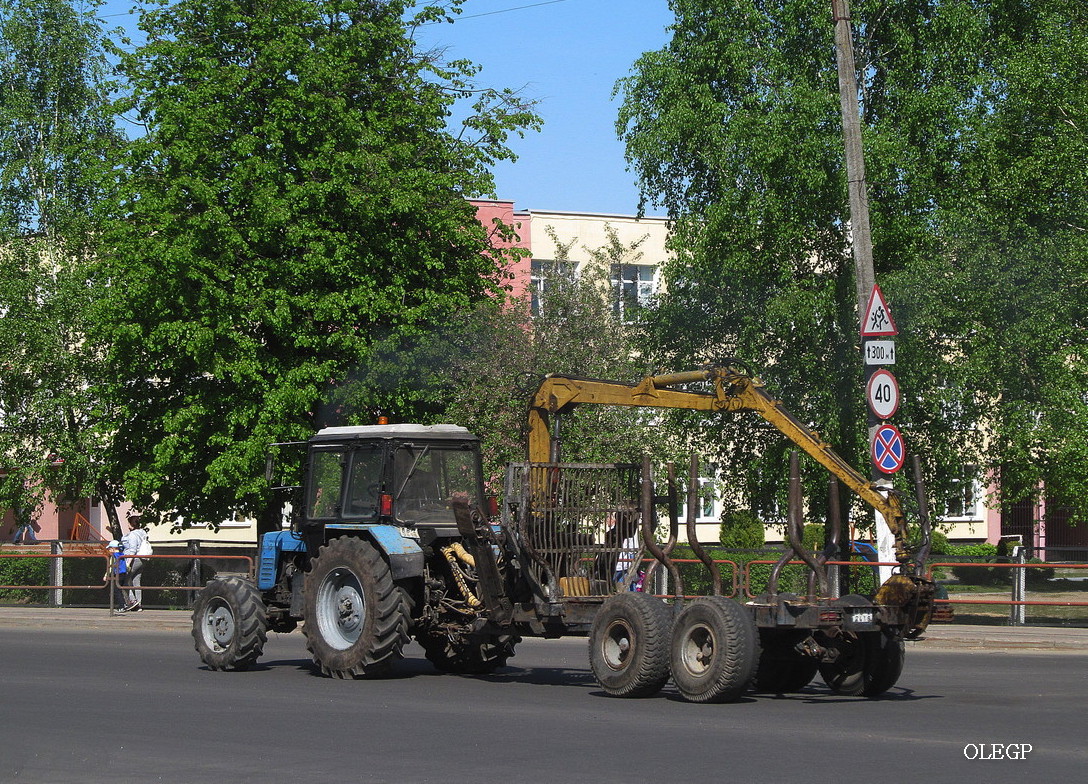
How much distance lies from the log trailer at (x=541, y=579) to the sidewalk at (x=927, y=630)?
5.80 meters

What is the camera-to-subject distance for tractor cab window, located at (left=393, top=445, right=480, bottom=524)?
15703mm

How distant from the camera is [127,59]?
31281 mm

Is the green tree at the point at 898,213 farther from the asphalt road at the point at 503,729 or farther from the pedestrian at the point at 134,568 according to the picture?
the pedestrian at the point at 134,568

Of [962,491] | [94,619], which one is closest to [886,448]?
[962,491]

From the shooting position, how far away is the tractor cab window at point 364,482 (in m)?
15.8

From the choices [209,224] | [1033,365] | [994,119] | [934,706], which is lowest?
[934,706]

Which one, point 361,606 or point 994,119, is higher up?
point 994,119

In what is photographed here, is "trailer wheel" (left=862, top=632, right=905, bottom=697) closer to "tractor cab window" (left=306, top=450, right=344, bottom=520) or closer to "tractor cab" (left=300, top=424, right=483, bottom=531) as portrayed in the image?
"tractor cab" (left=300, top=424, right=483, bottom=531)

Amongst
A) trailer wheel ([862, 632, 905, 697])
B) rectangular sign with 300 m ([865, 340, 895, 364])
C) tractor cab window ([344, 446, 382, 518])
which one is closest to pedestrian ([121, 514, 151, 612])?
tractor cab window ([344, 446, 382, 518])

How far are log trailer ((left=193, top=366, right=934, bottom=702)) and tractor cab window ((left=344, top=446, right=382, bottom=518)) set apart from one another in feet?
0.06

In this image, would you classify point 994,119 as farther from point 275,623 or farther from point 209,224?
point 275,623

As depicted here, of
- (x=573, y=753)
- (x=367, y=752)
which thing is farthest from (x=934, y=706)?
(x=367, y=752)

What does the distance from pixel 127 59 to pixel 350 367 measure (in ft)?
27.0

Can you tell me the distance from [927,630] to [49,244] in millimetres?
24405
